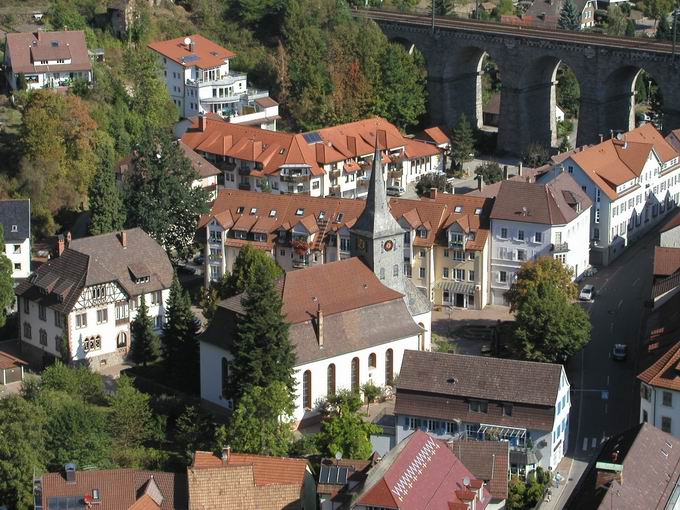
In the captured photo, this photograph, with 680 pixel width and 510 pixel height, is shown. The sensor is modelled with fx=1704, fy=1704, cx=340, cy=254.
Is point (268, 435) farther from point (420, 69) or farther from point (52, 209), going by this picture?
point (420, 69)

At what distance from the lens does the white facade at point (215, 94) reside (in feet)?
486

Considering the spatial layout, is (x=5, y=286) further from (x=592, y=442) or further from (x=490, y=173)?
(x=490, y=173)

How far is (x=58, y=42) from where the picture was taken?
143 metres

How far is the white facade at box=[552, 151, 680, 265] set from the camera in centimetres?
12556

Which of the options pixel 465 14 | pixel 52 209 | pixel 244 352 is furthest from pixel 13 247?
pixel 465 14

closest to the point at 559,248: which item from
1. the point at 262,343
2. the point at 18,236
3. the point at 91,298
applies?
the point at 262,343

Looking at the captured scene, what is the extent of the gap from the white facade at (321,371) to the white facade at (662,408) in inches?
654

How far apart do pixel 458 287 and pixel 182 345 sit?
2380 centimetres

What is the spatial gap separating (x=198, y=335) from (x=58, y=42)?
48643 mm

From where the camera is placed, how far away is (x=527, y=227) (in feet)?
384

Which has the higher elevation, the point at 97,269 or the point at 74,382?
the point at 97,269

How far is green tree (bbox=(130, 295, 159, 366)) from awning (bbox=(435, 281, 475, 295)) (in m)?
21.9

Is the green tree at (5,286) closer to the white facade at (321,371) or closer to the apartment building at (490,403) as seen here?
the white facade at (321,371)

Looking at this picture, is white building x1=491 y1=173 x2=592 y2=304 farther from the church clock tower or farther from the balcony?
the church clock tower
